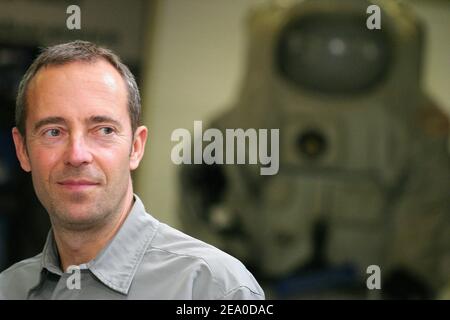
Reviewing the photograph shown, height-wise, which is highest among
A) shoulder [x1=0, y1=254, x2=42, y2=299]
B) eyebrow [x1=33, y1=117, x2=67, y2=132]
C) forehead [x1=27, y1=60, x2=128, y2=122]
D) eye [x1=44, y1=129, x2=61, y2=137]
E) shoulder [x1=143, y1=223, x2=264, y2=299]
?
forehead [x1=27, y1=60, x2=128, y2=122]

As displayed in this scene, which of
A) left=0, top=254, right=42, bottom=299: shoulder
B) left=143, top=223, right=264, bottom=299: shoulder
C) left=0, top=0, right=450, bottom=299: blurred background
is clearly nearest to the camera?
left=143, top=223, right=264, bottom=299: shoulder

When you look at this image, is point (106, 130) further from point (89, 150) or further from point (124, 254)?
point (124, 254)

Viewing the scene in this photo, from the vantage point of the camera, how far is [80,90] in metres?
0.81

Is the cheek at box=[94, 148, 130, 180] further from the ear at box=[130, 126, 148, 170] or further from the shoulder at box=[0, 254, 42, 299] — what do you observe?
the shoulder at box=[0, 254, 42, 299]

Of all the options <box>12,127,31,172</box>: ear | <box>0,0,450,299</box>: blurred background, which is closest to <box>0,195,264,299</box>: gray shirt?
<box>12,127,31,172</box>: ear

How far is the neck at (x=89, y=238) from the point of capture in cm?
86

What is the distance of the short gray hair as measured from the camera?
828mm

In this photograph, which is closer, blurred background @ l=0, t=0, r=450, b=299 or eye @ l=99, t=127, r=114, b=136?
eye @ l=99, t=127, r=114, b=136

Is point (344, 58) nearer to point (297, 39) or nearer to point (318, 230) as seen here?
point (297, 39)

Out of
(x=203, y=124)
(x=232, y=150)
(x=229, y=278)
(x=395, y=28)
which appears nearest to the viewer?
(x=229, y=278)

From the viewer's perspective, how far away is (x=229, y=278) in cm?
80

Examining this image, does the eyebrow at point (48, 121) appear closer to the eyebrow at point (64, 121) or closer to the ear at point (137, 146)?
the eyebrow at point (64, 121)
